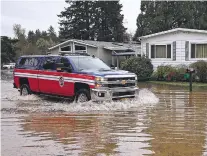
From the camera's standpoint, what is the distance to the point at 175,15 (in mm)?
40156

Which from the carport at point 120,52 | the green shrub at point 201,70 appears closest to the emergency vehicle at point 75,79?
the green shrub at point 201,70

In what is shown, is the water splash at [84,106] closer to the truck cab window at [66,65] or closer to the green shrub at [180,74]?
the truck cab window at [66,65]

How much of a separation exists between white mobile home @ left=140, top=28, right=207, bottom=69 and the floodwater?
11457mm

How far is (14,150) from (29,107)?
18.4ft

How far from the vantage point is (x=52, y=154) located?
570 cm

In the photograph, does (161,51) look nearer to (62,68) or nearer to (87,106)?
(62,68)

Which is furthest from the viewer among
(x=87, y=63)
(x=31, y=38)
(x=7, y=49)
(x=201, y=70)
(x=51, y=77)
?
(x=31, y=38)

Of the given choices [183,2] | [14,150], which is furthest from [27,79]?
[183,2]

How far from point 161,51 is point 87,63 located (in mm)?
13285

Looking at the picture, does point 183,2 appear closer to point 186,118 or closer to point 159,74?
point 159,74

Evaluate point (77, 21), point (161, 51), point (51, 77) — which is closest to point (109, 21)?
point (77, 21)

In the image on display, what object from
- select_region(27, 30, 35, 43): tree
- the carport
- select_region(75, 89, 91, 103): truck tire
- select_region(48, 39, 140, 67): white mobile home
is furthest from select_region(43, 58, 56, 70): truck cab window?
select_region(27, 30, 35, 43): tree

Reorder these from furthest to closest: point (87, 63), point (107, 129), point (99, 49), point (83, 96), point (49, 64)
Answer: point (99, 49) → point (49, 64) → point (87, 63) → point (83, 96) → point (107, 129)

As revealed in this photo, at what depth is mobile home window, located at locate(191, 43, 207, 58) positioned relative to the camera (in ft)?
75.4
